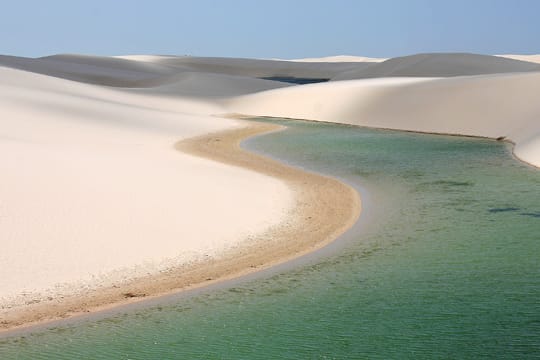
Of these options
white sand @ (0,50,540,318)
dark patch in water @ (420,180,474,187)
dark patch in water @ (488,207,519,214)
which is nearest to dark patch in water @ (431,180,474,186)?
dark patch in water @ (420,180,474,187)

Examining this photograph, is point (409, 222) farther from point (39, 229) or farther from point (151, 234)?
point (39, 229)

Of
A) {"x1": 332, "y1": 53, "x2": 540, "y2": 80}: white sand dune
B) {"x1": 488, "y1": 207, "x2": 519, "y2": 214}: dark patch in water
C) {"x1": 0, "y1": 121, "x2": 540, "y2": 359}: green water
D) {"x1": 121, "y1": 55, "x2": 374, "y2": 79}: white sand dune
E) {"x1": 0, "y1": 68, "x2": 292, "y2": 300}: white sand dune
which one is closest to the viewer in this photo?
{"x1": 0, "y1": 121, "x2": 540, "y2": 359}: green water

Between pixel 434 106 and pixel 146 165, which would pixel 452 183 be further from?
pixel 434 106

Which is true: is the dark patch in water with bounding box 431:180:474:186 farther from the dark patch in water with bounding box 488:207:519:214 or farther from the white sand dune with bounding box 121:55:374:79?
the white sand dune with bounding box 121:55:374:79

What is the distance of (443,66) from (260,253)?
4404 centimetres

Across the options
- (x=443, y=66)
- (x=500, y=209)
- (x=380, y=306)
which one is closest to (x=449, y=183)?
(x=500, y=209)

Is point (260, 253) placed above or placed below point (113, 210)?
below

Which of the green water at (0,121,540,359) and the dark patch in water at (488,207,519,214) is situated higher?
the dark patch in water at (488,207,519,214)

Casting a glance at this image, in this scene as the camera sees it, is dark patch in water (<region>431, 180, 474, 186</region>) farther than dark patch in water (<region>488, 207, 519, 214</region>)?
Yes

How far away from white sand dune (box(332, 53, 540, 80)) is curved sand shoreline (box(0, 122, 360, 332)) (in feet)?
120

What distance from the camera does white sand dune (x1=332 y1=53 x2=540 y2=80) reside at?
162ft

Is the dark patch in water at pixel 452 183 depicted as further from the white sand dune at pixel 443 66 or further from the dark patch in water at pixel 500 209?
the white sand dune at pixel 443 66

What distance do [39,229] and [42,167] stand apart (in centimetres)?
245

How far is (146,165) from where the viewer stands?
12422 mm
